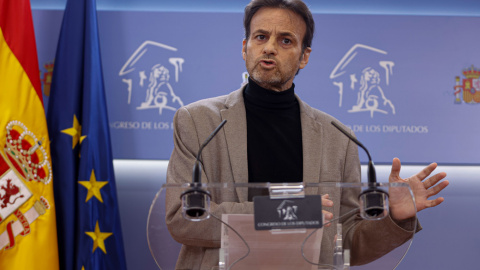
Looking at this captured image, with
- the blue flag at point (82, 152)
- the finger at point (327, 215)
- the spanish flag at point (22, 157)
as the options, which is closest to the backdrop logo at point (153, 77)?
the blue flag at point (82, 152)

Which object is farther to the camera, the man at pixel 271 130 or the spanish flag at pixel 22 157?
the spanish flag at pixel 22 157

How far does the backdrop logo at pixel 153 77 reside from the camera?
11.6 ft

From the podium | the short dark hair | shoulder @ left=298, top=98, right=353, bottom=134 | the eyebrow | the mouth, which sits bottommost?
the podium

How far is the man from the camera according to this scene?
206 cm

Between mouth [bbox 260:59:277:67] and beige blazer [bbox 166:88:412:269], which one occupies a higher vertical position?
mouth [bbox 260:59:277:67]

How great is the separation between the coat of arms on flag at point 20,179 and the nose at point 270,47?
58.4 inches

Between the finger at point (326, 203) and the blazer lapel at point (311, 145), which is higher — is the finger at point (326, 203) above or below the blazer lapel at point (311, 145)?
below

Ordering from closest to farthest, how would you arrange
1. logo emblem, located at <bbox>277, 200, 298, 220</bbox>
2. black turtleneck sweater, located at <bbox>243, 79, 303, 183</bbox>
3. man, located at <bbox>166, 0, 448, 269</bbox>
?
1. logo emblem, located at <bbox>277, 200, 298, 220</bbox>
2. man, located at <bbox>166, 0, 448, 269</bbox>
3. black turtleneck sweater, located at <bbox>243, 79, 303, 183</bbox>

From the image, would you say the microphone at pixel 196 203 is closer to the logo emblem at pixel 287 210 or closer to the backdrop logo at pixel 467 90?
the logo emblem at pixel 287 210

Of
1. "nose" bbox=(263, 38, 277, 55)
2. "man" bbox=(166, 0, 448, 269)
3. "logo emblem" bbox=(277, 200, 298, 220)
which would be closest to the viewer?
"logo emblem" bbox=(277, 200, 298, 220)

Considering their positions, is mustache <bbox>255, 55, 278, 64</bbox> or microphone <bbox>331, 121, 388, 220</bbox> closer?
microphone <bbox>331, 121, 388, 220</bbox>

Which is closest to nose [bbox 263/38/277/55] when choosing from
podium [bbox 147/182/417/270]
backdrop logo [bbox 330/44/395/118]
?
podium [bbox 147/182/417/270]

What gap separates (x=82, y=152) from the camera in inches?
127

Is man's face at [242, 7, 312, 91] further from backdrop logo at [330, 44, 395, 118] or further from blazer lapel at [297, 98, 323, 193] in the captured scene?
backdrop logo at [330, 44, 395, 118]
